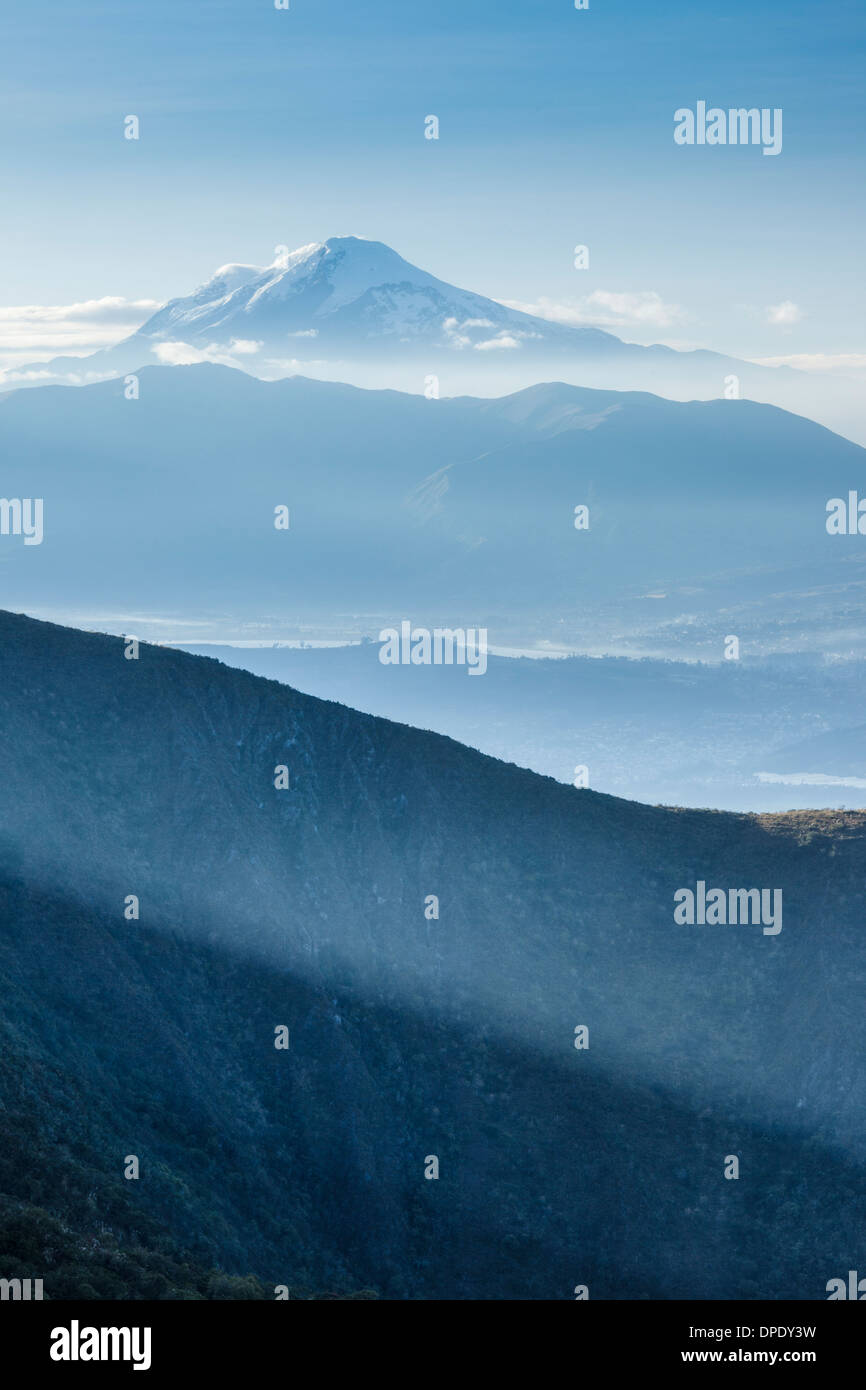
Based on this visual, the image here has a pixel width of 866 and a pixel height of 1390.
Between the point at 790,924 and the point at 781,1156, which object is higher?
the point at 790,924

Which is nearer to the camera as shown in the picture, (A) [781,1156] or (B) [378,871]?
(A) [781,1156]

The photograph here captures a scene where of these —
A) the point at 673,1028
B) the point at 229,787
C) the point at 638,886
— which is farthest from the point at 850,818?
the point at 229,787

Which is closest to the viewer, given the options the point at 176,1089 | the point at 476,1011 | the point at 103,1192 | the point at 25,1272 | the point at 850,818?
the point at 25,1272

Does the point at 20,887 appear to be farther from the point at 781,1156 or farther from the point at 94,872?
the point at 781,1156

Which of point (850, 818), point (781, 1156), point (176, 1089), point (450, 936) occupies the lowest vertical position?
point (781, 1156)

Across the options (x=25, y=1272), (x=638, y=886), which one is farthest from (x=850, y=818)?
(x=25, y=1272)
